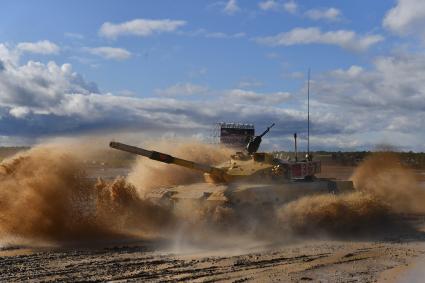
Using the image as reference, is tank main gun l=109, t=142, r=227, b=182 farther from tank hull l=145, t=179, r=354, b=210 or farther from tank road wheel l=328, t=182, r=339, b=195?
tank road wheel l=328, t=182, r=339, b=195

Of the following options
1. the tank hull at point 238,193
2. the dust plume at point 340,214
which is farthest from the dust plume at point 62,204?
the dust plume at point 340,214

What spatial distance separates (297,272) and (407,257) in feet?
11.7

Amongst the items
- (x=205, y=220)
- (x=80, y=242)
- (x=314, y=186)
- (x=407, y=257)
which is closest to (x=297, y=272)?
(x=407, y=257)

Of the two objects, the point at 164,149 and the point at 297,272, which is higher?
the point at 164,149

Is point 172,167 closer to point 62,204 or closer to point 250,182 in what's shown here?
point 250,182

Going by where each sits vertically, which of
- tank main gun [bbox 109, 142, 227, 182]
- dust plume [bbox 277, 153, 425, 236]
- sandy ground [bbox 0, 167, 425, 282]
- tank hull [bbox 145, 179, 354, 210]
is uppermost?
tank main gun [bbox 109, 142, 227, 182]

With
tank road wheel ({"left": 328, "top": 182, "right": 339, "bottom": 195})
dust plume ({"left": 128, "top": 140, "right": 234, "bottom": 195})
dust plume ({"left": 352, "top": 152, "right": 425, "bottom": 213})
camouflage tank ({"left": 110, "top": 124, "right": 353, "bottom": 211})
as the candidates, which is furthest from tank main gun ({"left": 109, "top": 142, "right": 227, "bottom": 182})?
dust plume ({"left": 352, "top": 152, "right": 425, "bottom": 213})

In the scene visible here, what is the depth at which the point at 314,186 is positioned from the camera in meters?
18.2

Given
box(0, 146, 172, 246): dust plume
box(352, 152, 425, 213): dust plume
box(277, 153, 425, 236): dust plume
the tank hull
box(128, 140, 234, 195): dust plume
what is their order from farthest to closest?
box(352, 152, 425, 213): dust plume
box(128, 140, 234, 195): dust plume
box(277, 153, 425, 236): dust plume
the tank hull
box(0, 146, 172, 246): dust plume

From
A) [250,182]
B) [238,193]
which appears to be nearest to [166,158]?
[238,193]

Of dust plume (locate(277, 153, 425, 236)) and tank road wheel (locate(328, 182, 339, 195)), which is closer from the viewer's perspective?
dust plume (locate(277, 153, 425, 236))

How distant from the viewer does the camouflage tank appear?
16125mm

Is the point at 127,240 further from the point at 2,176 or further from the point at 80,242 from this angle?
the point at 2,176

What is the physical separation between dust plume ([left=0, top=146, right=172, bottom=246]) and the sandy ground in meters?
1.37
